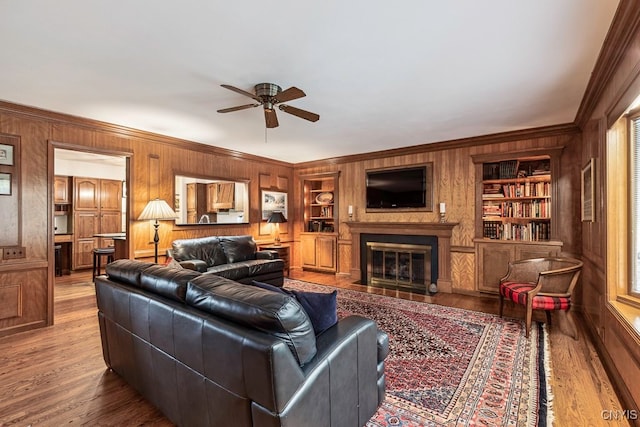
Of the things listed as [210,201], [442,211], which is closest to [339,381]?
[442,211]

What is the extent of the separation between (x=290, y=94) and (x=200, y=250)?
305 cm

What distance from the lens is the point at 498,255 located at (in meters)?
4.65

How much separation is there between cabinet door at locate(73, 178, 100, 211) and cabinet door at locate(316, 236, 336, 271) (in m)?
5.16

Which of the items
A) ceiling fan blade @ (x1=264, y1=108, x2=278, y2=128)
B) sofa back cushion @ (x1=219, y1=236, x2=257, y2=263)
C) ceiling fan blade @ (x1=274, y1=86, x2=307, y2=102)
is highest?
→ ceiling fan blade @ (x1=274, y1=86, x2=307, y2=102)

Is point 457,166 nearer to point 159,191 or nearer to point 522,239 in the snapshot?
point 522,239

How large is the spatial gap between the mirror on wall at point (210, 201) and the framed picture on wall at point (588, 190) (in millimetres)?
5108

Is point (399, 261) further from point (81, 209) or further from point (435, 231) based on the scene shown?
point (81, 209)

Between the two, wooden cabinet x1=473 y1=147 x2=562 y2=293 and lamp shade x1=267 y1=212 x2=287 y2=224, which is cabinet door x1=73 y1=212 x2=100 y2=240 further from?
wooden cabinet x1=473 y1=147 x2=562 y2=293

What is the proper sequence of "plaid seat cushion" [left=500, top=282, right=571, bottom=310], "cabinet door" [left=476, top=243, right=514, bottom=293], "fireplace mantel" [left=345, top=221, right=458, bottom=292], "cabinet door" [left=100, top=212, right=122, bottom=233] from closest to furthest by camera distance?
"plaid seat cushion" [left=500, top=282, right=571, bottom=310] < "cabinet door" [left=476, top=243, right=514, bottom=293] < "fireplace mantel" [left=345, top=221, right=458, bottom=292] < "cabinet door" [left=100, top=212, right=122, bottom=233]

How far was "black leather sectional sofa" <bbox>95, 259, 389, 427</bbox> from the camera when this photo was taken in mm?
1260

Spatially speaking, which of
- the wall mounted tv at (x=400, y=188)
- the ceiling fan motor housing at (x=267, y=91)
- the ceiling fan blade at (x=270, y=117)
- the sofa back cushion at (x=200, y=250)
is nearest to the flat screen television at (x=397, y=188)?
the wall mounted tv at (x=400, y=188)

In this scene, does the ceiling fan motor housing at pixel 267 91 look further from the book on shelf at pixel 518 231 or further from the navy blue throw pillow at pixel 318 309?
the book on shelf at pixel 518 231

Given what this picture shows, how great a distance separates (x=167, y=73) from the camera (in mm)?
2643

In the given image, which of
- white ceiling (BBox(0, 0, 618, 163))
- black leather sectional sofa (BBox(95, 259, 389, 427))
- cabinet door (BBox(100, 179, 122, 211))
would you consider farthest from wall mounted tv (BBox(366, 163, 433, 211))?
cabinet door (BBox(100, 179, 122, 211))
